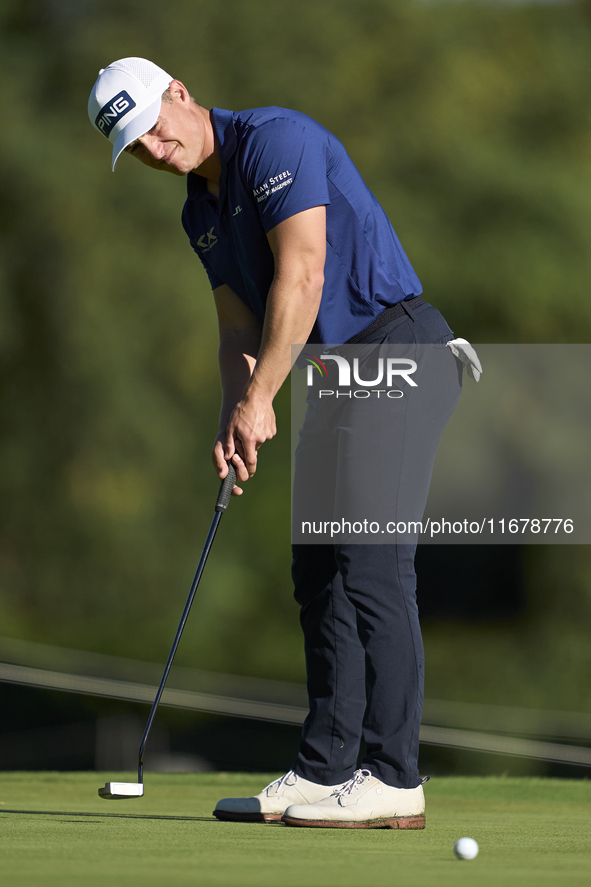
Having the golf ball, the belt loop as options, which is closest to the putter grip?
the belt loop

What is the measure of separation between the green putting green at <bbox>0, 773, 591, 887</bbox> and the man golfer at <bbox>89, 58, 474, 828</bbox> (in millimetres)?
120

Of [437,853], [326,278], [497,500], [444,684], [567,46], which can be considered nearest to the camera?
[437,853]

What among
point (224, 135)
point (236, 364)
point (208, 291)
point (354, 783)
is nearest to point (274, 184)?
point (224, 135)

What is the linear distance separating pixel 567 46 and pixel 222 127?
5496 mm

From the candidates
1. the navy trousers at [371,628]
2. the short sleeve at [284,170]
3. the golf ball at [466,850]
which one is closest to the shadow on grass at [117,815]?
the navy trousers at [371,628]

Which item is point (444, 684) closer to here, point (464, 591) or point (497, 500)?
point (464, 591)

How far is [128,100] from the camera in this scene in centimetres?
181

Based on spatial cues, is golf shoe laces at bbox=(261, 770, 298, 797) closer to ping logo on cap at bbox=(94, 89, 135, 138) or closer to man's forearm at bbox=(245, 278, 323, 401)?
man's forearm at bbox=(245, 278, 323, 401)

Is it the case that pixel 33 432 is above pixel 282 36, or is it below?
below

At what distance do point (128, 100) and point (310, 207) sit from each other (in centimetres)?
35

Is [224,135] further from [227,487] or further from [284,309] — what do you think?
[227,487]

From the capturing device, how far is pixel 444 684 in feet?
20.5

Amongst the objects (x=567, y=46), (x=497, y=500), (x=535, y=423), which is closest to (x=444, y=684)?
(x=497, y=500)

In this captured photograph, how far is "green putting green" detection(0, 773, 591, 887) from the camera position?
1.09 m
